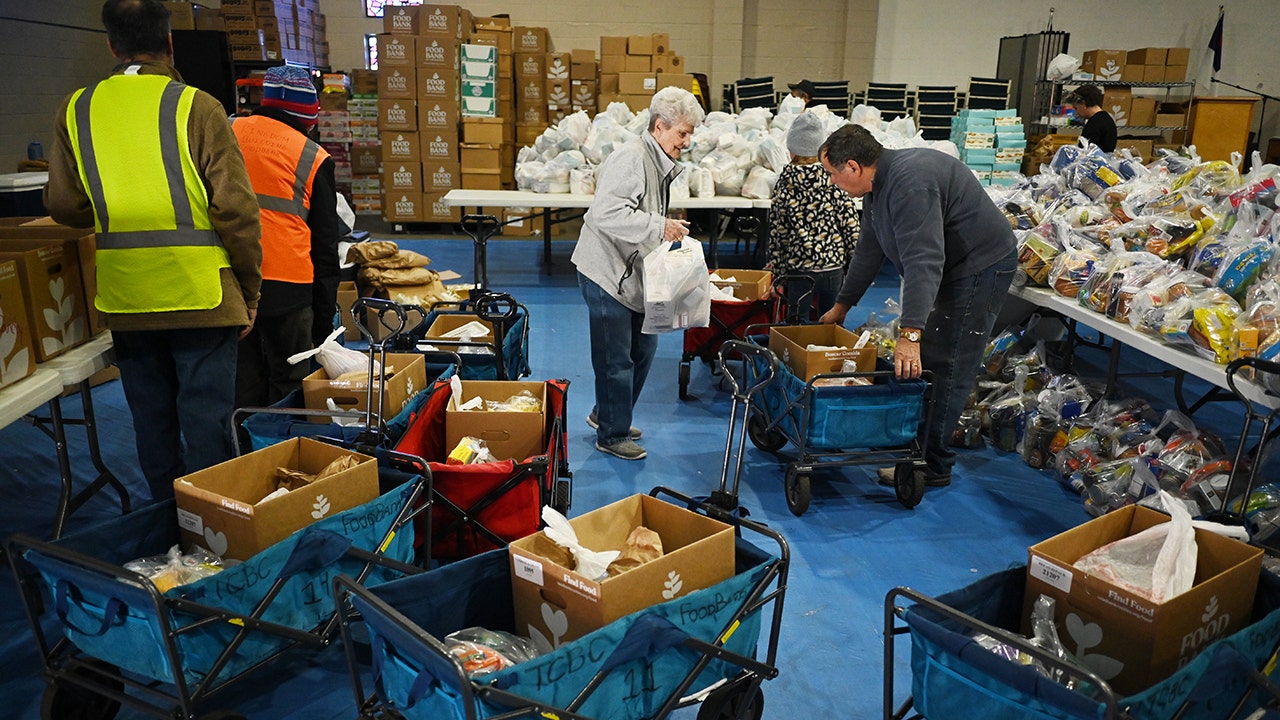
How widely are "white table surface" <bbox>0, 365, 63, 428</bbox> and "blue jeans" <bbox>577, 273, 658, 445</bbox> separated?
6.16 ft

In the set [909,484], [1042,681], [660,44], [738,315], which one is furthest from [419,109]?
[1042,681]

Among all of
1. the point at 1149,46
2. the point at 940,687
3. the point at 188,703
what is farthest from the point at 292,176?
the point at 1149,46

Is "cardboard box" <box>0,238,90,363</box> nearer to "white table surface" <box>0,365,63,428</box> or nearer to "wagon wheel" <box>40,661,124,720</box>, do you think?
"white table surface" <box>0,365,63,428</box>

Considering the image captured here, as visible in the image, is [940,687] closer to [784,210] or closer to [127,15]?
[127,15]

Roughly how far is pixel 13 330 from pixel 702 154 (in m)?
6.28

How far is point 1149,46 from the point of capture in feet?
40.3

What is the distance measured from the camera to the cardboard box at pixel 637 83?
10469mm

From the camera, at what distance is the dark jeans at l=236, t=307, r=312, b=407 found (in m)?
Result: 3.60

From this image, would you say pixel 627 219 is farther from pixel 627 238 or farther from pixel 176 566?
pixel 176 566

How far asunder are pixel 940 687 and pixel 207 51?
10494 mm

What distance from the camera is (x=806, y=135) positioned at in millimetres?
4625

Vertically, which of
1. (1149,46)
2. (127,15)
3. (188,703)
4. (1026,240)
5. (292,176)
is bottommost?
(188,703)

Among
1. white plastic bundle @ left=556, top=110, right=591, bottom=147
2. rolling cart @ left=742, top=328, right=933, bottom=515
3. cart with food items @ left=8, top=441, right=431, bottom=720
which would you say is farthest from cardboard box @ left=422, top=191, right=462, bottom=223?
cart with food items @ left=8, top=441, right=431, bottom=720

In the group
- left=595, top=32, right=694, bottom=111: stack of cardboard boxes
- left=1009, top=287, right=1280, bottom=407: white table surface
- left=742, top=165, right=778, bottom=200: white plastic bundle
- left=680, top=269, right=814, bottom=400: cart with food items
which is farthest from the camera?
left=595, top=32, right=694, bottom=111: stack of cardboard boxes
